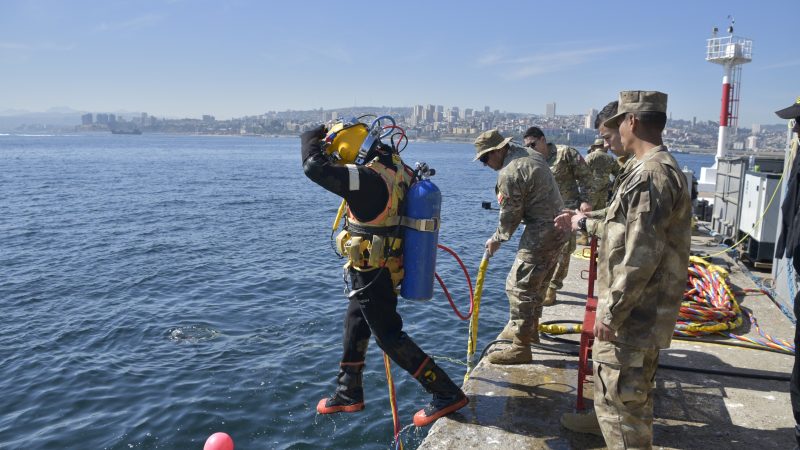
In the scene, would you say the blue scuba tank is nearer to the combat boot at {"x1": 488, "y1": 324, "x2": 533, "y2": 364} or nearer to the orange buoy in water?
the combat boot at {"x1": 488, "y1": 324, "x2": 533, "y2": 364}

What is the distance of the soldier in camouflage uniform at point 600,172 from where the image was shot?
10031mm

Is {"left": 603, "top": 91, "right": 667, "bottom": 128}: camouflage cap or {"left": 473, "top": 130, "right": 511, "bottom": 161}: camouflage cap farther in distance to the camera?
{"left": 473, "top": 130, "right": 511, "bottom": 161}: camouflage cap

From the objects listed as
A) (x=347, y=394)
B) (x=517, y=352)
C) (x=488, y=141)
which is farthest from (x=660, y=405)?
(x=488, y=141)

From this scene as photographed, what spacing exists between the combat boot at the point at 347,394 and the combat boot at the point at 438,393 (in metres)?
0.59

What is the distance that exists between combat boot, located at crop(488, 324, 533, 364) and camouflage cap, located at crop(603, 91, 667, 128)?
269cm

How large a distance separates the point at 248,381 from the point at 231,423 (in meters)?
1.26

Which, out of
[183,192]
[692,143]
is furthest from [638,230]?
[692,143]

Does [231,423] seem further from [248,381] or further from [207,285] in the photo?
[207,285]

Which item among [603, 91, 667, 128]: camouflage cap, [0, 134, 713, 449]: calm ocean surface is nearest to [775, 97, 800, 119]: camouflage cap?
[603, 91, 667, 128]: camouflage cap

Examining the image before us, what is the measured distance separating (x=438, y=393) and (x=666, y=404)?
1.91m

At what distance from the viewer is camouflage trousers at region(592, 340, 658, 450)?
11.0ft

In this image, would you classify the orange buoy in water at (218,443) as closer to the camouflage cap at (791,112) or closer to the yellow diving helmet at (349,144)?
the yellow diving helmet at (349,144)

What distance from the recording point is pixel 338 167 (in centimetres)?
431

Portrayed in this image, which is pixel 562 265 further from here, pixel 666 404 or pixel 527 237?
pixel 666 404
